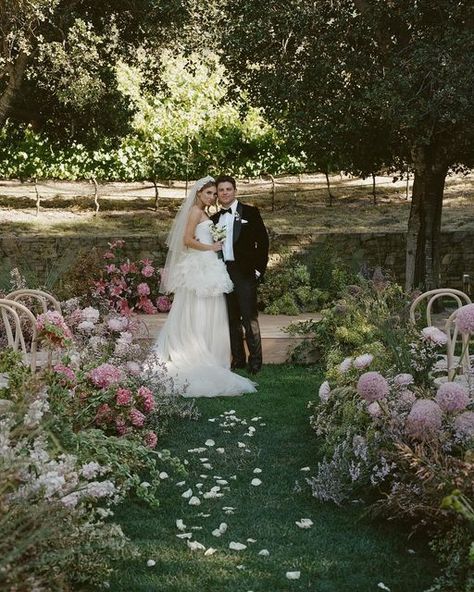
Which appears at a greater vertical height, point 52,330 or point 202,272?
point 52,330

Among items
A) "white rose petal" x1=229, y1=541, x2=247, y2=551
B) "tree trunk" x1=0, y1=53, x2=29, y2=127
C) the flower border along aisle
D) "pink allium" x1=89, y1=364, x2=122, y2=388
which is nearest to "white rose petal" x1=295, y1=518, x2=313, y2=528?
the flower border along aisle

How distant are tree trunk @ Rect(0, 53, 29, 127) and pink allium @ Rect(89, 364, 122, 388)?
8274mm

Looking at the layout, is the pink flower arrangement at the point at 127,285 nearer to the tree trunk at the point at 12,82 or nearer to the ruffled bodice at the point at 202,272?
the ruffled bodice at the point at 202,272

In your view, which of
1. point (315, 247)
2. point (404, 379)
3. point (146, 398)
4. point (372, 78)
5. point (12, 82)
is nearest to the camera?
point (404, 379)

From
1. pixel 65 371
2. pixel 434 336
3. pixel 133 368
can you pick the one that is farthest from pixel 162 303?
pixel 434 336

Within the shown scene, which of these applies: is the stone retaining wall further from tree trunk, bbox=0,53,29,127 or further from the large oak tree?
tree trunk, bbox=0,53,29,127

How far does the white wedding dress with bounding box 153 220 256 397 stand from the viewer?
9.15 metres

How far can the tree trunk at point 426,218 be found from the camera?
→ 504 inches

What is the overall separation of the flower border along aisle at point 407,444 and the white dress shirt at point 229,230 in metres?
2.68

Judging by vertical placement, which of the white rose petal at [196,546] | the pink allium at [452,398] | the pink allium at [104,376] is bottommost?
the white rose petal at [196,546]

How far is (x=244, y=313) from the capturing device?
9.42m

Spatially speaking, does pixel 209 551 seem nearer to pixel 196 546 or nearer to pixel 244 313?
pixel 196 546

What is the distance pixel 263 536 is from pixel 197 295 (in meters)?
4.46

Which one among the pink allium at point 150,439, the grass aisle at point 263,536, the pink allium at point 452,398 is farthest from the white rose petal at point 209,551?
the pink allium at point 150,439
